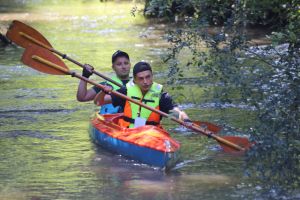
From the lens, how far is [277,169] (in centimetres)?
521

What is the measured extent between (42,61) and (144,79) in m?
1.12

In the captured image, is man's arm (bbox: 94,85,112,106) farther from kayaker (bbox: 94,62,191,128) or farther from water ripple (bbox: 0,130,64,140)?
water ripple (bbox: 0,130,64,140)

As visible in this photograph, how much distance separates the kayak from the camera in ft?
21.9

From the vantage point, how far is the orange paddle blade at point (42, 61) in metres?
7.39

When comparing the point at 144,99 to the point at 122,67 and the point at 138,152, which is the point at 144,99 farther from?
the point at 122,67

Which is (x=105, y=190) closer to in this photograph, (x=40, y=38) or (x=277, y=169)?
(x=277, y=169)

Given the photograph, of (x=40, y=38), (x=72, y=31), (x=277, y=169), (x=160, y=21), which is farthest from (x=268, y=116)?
(x=160, y=21)

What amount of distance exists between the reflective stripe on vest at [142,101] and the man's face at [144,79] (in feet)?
0.22

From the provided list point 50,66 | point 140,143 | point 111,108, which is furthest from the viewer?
point 111,108

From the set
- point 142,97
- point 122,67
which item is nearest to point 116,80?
point 122,67

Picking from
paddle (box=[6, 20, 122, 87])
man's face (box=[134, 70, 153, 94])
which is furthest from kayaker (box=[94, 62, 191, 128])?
paddle (box=[6, 20, 122, 87])

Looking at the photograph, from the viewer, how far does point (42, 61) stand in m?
7.43

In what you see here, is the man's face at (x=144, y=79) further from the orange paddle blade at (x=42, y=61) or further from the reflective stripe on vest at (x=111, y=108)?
the reflective stripe on vest at (x=111, y=108)

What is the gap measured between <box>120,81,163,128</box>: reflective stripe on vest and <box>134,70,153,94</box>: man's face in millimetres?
66
